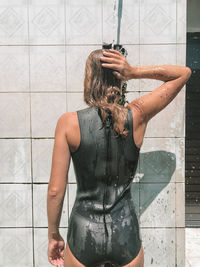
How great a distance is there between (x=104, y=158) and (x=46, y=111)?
5.11 ft

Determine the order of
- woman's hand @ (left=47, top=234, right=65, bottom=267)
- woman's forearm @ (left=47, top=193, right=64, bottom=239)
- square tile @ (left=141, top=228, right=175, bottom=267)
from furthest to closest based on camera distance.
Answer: square tile @ (left=141, top=228, right=175, bottom=267) → woman's hand @ (left=47, top=234, right=65, bottom=267) → woman's forearm @ (left=47, top=193, right=64, bottom=239)

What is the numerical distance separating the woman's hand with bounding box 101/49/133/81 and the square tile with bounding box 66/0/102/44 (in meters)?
1.37

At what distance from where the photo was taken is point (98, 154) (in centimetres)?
155

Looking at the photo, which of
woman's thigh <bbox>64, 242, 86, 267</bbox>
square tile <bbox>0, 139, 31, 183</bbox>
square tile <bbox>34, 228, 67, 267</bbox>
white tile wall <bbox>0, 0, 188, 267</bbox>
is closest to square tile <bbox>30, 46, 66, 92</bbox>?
white tile wall <bbox>0, 0, 188, 267</bbox>

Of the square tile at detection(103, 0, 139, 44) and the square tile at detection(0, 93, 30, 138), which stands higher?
the square tile at detection(103, 0, 139, 44)

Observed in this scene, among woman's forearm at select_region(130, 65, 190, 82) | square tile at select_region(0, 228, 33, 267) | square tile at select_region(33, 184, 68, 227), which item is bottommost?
square tile at select_region(0, 228, 33, 267)

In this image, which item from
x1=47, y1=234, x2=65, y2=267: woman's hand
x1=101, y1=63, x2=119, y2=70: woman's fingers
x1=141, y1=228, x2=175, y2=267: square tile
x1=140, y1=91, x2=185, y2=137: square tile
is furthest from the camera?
x1=141, y1=228, x2=175, y2=267: square tile

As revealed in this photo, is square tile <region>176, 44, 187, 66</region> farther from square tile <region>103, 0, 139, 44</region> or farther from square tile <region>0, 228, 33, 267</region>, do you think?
square tile <region>0, 228, 33, 267</region>

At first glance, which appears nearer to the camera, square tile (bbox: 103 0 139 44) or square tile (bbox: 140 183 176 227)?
square tile (bbox: 103 0 139 44)

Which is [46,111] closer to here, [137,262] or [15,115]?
[15,115]

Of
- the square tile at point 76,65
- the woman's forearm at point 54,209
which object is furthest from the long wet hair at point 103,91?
the square tile at point 76,65

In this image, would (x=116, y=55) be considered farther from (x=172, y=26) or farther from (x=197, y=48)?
(x=197, y=48)

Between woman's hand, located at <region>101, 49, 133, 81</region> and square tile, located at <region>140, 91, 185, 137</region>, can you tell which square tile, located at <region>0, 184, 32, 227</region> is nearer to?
square tile, located at <region>140, 91, 185, 137</region>

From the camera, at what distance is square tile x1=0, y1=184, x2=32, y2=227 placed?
2.99 meters
